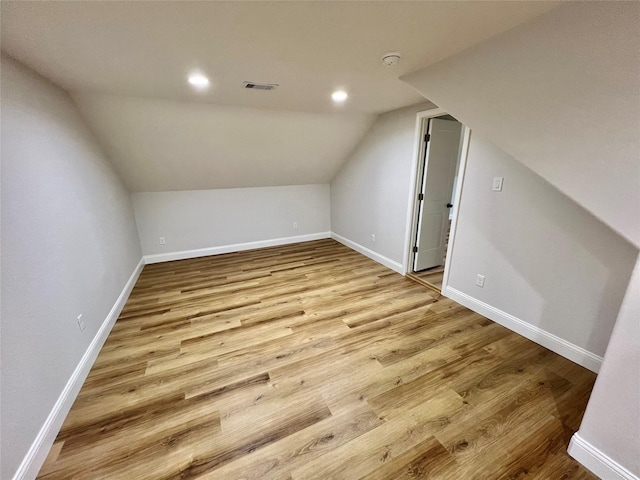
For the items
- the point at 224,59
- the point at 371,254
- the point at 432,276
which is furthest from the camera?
the point at 371,254

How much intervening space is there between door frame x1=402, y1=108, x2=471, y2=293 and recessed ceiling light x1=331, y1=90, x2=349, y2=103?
91 cm

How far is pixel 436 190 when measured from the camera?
3.33m

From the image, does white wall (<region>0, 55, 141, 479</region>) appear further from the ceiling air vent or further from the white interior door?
the white interior door

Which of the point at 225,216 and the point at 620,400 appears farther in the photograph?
the point at 225,216

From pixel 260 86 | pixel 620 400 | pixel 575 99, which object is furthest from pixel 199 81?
pixel 620 400

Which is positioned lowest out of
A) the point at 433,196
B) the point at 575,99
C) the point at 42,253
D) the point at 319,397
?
the point at 319,397

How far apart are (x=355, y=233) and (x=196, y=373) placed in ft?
10.4

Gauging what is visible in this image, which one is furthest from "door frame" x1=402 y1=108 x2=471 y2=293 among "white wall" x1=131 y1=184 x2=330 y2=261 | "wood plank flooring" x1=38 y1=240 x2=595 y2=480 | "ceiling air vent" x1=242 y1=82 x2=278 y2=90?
"white wall" x1=131 y1=184 x2=330 y2=261

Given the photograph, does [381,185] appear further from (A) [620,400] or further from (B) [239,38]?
(A) [620,400]

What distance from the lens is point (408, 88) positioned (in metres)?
2.38

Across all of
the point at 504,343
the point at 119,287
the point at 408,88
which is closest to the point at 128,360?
the point at 119,287

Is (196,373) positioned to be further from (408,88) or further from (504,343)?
(408,88)

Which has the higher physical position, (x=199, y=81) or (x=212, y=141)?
(x=199, y=81)

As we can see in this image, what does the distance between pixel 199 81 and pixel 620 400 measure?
3.16m
